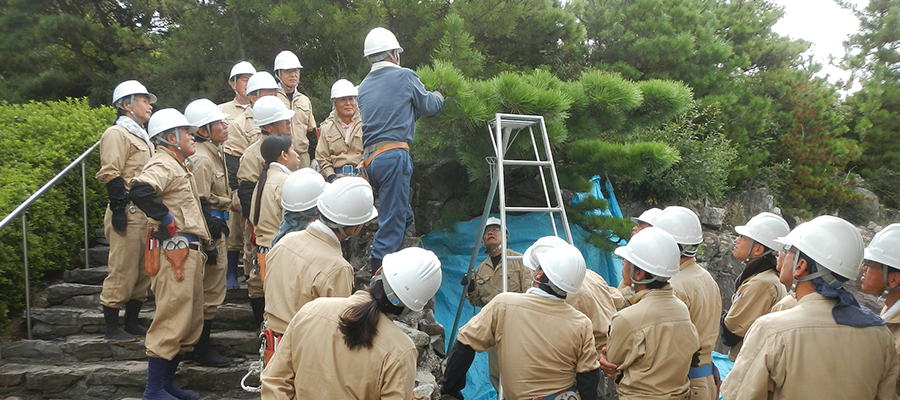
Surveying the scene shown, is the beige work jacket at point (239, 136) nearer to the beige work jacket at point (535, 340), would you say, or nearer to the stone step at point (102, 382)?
the stone step at point (102, 382)

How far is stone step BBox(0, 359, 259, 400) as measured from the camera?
4301 mm

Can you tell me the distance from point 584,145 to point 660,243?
3112 mm

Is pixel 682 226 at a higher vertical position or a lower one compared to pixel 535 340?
higher

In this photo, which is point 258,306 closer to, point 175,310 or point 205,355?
point 205,355

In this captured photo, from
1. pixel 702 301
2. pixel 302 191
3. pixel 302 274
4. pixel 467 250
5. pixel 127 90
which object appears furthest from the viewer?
pixel 467 250

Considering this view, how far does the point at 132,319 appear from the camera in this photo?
4.73 meters

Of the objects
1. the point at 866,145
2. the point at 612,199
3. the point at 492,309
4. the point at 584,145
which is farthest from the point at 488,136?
the point at 866,145

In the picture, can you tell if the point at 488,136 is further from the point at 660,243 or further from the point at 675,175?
the point at 675,175

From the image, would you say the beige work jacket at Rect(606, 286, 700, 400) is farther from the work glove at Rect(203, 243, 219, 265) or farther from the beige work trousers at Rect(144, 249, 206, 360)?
the work glove at Rect(203, 243, 219, 265)

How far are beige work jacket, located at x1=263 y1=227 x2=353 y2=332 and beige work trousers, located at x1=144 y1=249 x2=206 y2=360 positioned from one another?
1.19 metres

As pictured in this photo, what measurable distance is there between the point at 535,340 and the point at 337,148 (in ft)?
9.44

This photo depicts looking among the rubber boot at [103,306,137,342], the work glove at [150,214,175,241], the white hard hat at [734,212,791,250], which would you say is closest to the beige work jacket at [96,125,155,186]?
the work glove at [150,214,175,241]

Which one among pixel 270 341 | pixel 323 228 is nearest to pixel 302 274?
pixel 323 228

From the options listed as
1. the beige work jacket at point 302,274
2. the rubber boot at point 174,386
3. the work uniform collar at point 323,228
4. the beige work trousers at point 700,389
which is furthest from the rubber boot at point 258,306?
the beige work trousers at point 700,389
